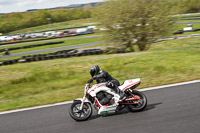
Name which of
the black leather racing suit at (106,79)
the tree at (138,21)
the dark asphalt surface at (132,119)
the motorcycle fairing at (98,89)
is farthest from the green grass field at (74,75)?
the tree at (138,21)

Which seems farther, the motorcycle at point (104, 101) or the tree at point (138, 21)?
the tree at point (138, 21)

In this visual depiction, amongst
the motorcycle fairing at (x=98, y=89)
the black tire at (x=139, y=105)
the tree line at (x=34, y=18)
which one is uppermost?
the tree line at (x=34, y=18)

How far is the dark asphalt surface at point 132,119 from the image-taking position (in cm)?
547

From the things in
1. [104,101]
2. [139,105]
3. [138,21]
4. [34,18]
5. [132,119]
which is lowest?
[132,119]

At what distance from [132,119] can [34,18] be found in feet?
320

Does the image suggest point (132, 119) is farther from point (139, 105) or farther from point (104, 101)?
point (104, 101)

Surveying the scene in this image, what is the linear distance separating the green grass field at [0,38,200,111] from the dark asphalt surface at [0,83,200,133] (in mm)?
1387

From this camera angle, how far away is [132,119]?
6.06 metres

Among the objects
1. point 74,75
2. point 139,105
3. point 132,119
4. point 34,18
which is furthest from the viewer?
point 34,18

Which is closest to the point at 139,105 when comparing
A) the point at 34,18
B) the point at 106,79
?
the point at 106,79

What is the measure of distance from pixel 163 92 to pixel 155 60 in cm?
389

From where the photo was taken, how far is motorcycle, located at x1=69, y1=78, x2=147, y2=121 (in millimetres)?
6453

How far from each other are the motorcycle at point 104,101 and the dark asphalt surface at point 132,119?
0.60ft

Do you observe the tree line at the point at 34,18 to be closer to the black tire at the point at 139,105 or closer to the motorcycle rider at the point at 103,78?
the motorcycle rider at the point at 103,78
